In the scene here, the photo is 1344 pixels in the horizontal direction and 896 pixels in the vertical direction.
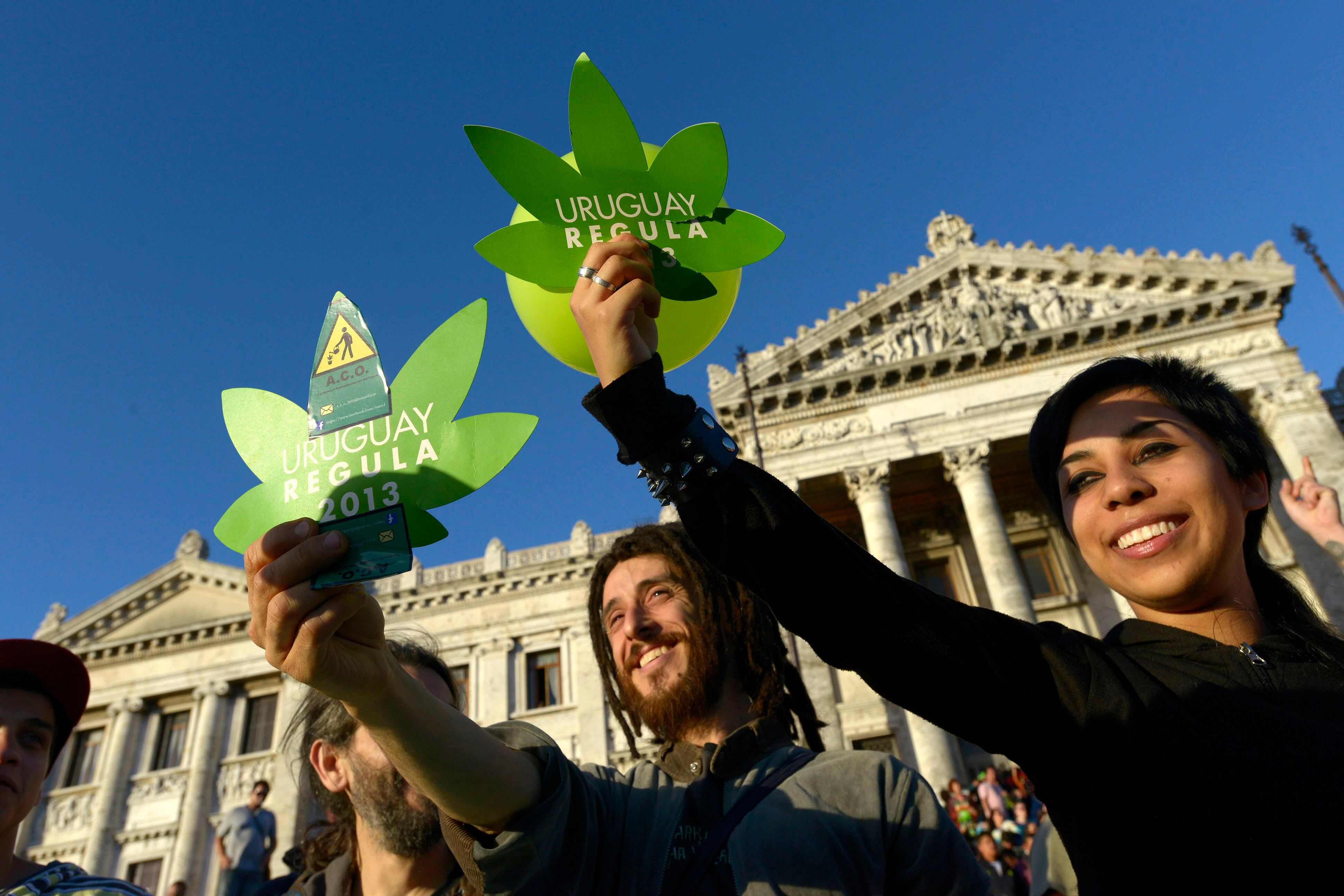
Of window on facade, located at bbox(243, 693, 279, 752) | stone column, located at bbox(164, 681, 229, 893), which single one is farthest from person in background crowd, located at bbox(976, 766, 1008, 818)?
window on facade, located at bbox(243, 693, 279, 752)

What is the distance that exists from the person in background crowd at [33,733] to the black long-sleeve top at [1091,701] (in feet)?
9.18

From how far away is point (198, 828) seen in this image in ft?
77.0

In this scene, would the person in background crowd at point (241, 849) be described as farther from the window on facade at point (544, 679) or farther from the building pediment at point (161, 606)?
the building pediment at point (161, 606)

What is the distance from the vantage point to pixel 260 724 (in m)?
25.8

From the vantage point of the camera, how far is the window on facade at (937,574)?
2370 centimetres

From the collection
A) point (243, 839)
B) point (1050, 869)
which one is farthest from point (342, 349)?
point (243, 839)

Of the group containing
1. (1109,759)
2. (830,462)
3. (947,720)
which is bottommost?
(1109,759)

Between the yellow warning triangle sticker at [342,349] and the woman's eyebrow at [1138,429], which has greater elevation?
the yellow warning triangle sticker at [342,349]

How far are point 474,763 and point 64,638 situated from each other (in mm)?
32567

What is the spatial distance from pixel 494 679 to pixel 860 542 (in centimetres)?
1273

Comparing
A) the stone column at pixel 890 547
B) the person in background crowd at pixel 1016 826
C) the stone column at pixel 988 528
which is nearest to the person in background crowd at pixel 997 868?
the person in background crowd at pixel 1016 826

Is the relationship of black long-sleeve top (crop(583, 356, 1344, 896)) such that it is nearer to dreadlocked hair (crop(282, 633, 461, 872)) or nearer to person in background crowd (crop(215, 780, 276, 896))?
dreadlocked hair (crop(282, 633, 461, 872))

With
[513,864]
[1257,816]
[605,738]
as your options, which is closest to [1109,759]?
[1257,816]

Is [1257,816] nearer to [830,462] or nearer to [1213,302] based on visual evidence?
[830,462]
